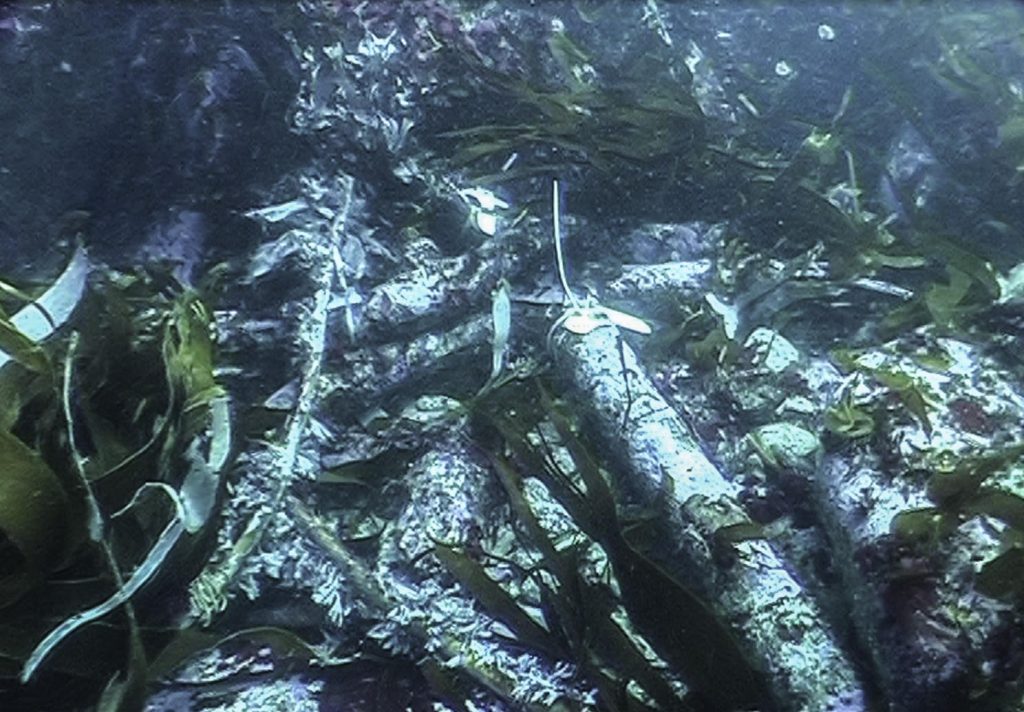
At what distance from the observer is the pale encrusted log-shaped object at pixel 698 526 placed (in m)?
1.57

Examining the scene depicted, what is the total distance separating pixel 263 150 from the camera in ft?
9.22

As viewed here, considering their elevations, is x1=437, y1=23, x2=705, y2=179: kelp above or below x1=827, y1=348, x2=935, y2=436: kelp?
above

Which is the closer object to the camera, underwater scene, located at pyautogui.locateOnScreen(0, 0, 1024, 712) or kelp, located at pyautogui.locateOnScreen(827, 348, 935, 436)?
underwater scene, located at pyautogui.locateOnScreen(0, 0, 1024, 712)

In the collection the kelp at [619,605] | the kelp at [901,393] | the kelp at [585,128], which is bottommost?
the kelp at [619,605]

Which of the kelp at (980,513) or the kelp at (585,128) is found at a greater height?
the kelp at (585,128)

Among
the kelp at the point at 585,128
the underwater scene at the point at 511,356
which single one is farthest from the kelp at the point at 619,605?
the kelp at the point at 585,128

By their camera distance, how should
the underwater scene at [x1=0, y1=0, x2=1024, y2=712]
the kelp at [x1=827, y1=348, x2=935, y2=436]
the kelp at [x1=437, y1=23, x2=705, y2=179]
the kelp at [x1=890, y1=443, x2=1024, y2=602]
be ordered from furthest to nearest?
the kelp at [x1=437, y1=23, x2=705, y2=179] → the kelp at [x1=827, y1=348, x2=935, y2=436] → the underwater scene at [x1=0, y1=0, x2=1024, y2=712] → the kelp at [x1=890, y1=443, x2=1024, y2=602]

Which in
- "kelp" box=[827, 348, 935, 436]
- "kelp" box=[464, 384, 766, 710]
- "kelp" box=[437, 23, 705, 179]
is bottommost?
"kelp" box=[464, 384, 766, 710]

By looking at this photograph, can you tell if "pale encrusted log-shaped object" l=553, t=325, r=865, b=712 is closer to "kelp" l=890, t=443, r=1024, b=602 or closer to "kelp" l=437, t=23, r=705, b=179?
"kelp" l=890, t=443, r=1024, b=602

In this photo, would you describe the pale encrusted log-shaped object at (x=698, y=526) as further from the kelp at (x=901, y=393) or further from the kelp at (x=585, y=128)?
the kelp at (x=585, y=128)

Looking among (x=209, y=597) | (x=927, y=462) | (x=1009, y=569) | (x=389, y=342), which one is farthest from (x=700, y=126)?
(x=209, y=597)

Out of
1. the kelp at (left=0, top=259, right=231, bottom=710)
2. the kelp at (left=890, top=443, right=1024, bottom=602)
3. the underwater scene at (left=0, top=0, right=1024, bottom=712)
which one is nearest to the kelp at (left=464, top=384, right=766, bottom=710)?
the underwater scene at (left=0, top=0, right=1024, bottom=712)

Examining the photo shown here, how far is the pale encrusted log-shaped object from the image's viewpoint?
1.57 metres

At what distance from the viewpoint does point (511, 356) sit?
2531mm
